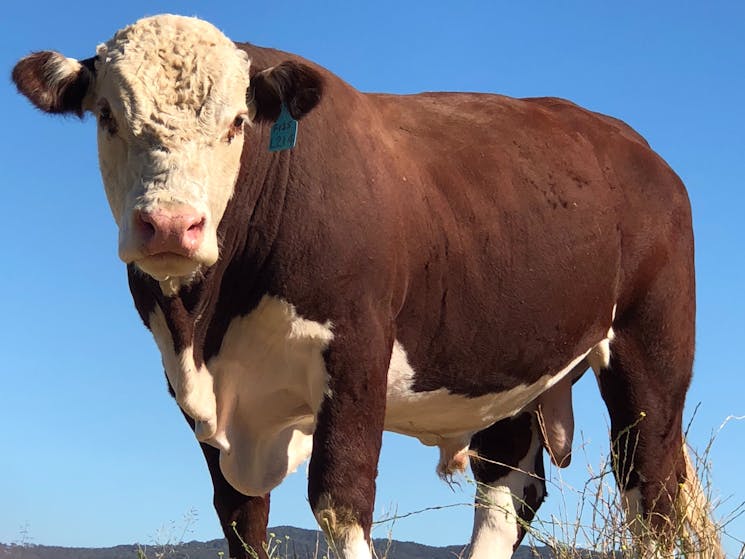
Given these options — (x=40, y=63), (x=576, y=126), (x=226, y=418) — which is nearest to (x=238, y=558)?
(x=226, y=418)

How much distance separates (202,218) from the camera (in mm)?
5637

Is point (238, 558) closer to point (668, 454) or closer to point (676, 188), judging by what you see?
point (668, 454)

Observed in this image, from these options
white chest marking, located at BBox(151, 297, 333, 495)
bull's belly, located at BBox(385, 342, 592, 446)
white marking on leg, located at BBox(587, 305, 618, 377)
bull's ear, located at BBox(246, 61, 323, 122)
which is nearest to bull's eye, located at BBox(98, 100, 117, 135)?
bull's ear, located at BBox(246, 61, 323, 122)

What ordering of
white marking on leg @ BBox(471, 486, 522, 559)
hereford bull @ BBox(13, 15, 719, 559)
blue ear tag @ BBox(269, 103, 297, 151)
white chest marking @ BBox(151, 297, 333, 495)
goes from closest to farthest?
hereford bull @ BBox(13, 15, 719, 559) → white chest marking @ BBox(151, 297, 333, 495) → blue ear tag @ BBox(269, 103, 297, 151) → white marking on leg @ BBox(471, 486, 522, 559)

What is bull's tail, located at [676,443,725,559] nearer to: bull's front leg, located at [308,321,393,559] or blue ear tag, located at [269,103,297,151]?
bull's front leg, located at [308,321,393,559]

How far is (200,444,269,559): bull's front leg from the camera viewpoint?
23.2ft

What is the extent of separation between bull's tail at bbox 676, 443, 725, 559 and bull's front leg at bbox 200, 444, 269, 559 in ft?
7.75

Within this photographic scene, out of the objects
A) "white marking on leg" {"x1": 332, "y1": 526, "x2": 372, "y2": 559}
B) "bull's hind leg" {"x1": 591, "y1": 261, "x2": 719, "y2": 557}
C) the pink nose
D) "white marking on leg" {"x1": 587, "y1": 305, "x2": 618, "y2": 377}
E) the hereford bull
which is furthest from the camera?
"white marking on leg" {"x1": 587, "y1": 305, "x2": 618, "y2": 377}

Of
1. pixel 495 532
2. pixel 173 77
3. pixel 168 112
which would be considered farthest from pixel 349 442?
pixel 495 532

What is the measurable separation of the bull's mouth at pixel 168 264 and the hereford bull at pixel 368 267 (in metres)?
0.01

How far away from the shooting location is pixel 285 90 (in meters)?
6.42

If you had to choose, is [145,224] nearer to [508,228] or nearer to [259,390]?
[259,390]

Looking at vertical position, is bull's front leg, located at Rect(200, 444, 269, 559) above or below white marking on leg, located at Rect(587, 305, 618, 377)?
below

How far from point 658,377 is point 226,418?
10.0ft
